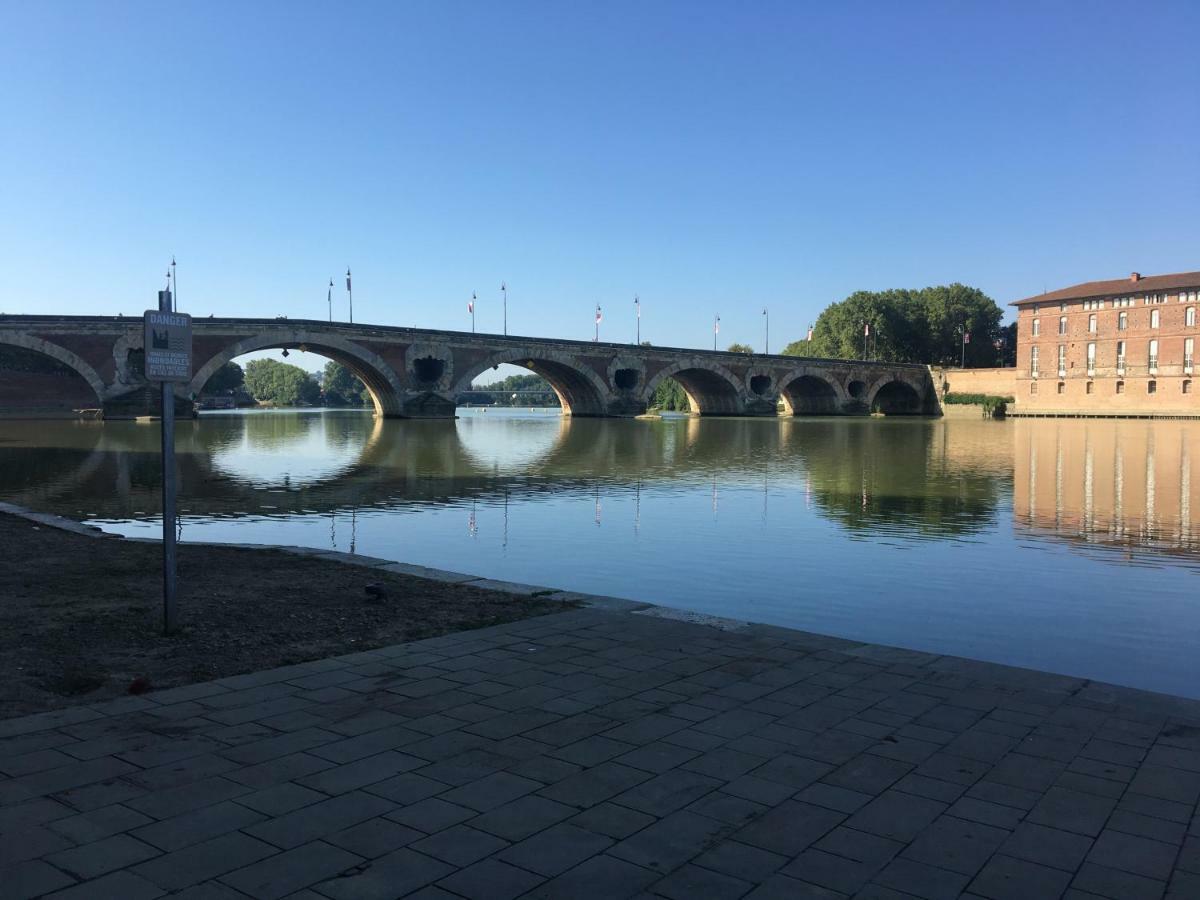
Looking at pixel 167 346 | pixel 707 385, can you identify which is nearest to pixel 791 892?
pixel 167 346

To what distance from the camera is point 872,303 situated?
121 meters

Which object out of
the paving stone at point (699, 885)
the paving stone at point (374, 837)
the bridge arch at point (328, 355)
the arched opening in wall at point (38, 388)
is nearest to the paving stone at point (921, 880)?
the paving stone at point (699, 885)

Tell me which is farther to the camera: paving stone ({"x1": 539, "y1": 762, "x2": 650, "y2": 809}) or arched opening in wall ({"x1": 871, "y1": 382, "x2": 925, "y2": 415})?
arched opening in wall ({"x1": 871, "y1": 382, "x2": 925, "y2": 415})

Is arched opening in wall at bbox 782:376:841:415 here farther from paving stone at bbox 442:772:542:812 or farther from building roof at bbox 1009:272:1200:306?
paving stone at bbox 442:772:542:812

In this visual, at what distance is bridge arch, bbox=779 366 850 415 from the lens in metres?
99.5

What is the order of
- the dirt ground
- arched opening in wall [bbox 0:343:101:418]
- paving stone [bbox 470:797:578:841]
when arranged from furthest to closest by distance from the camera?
arched opening in wall [bbox 0:343:101:418], the dirt ground, paving stone [bbox 470:797:578:841]

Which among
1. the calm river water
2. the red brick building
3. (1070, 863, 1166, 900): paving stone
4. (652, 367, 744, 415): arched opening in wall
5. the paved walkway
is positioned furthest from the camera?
(652, 367, 744, 415): arched opening in wall

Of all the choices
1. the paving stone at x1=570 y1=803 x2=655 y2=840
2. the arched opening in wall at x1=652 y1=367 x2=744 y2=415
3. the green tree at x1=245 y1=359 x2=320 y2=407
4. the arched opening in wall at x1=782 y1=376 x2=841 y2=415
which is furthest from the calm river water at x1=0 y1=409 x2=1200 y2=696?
the green tree at x1=245 y1=359 x2=320 y2=407

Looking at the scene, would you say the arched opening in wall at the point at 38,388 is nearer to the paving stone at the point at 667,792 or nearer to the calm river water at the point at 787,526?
the calm river water at the point at 787,526

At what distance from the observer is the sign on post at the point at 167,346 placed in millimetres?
7145

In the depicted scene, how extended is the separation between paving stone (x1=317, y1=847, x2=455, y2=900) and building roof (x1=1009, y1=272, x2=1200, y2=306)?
3842 inches

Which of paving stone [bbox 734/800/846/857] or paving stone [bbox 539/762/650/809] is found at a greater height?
paving stone [bbox 539/762/650/809]

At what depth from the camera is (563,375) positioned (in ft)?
276

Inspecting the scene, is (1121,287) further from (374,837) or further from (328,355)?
(374,837)
